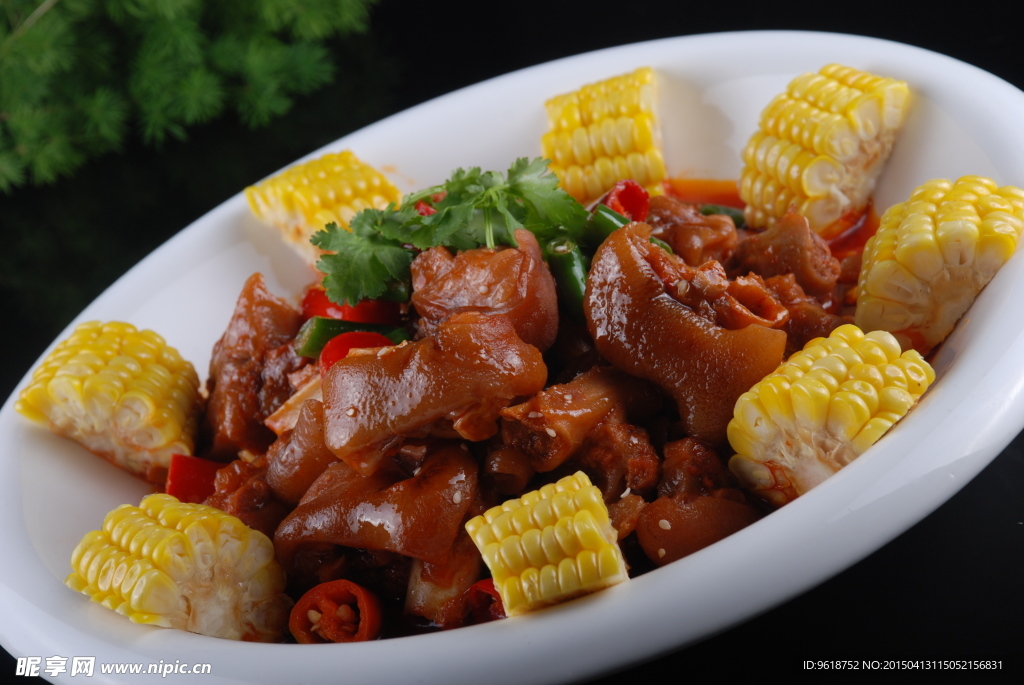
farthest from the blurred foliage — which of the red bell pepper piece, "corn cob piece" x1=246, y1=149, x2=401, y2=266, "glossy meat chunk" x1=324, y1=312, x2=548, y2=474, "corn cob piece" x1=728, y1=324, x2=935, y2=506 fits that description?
"corn cob piece" x1=728, y1=324, x2=935, y2=506

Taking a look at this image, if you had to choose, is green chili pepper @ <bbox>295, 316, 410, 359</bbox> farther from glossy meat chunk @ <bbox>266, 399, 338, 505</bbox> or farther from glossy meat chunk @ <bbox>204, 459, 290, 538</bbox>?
glossy meat chunk @ <bbox>204, 459, 290, 538</bbox>

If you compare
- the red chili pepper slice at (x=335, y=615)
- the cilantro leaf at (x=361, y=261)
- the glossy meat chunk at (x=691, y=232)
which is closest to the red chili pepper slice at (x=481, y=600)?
the red chili pepper slice at (x=335, y=615)

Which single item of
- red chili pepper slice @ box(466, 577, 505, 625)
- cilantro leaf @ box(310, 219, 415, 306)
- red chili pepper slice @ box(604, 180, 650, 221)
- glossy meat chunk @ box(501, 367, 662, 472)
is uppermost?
cilantro leaf @ box(310, 219, 415, 306)

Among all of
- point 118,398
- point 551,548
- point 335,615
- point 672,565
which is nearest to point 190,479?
point 118,398

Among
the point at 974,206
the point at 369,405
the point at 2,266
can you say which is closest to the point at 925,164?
the point at 974,206

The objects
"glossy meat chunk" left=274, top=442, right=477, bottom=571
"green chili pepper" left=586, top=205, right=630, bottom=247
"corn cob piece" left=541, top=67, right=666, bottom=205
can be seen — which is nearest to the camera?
"glossy meat chunk" left=274, top=442, right=477, bottom=571

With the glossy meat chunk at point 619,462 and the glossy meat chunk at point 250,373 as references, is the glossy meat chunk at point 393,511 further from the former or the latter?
the glossy meat chunk at point 250,373

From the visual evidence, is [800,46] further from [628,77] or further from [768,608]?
[768,608]
